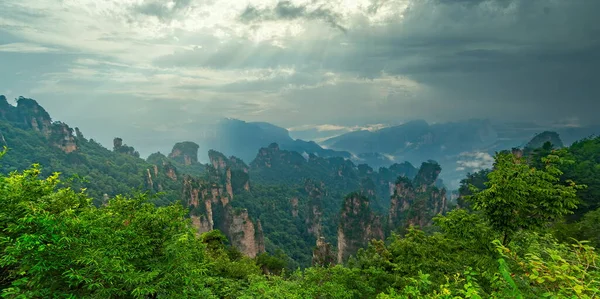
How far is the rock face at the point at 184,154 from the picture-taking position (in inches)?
7293

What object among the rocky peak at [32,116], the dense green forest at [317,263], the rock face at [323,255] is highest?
the rocky peak at [32,116]

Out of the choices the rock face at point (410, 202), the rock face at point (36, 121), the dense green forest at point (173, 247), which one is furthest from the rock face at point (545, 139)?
the rock face at point (36, 121)

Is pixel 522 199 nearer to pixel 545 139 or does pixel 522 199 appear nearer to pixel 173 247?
pixel 173 247

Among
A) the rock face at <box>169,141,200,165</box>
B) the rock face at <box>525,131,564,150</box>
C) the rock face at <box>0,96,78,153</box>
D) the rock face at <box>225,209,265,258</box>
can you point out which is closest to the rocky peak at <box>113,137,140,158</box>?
the rock face at <box>0,96,78,153</box>

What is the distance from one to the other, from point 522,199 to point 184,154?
644 ft

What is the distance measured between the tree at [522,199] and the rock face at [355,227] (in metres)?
68.8

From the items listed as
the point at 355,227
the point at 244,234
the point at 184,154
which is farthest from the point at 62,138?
the point at 355,227

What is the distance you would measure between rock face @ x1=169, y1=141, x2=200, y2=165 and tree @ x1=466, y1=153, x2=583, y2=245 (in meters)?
192

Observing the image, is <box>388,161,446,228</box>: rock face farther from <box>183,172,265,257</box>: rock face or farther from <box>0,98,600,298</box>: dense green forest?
<box>0,98,600,298</box>: dense green forest

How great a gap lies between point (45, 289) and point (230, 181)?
118056 millimetres

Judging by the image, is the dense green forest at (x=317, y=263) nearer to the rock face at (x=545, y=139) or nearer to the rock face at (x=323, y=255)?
the rock face at (x=323, y=255)

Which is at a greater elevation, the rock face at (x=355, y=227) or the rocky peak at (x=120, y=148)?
the rocky peak at (x=120, y=148)

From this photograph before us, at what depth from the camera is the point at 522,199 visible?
10.8m

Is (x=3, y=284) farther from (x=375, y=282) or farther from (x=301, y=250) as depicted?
(x=301, y=250)
